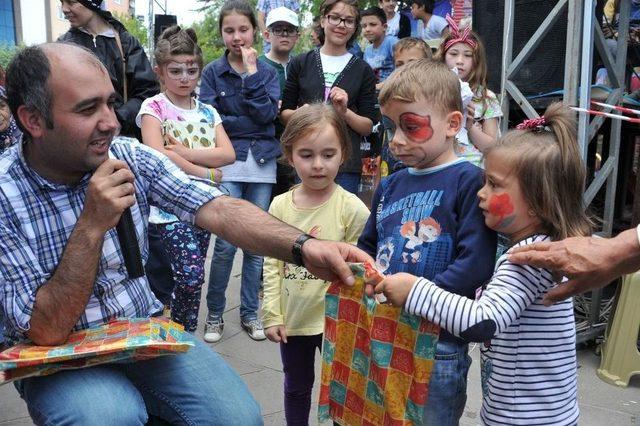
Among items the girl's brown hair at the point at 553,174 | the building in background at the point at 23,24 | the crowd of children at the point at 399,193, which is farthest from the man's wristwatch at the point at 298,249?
the building in background at the point at 23,24

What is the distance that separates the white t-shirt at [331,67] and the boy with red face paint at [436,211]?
1999 mm

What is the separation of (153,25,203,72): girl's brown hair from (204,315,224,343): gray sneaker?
1.65 metres

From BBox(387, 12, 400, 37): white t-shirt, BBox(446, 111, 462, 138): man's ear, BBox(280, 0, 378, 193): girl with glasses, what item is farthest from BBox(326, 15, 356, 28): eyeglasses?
BBox(387, 12, 400, 37): white t-shirt

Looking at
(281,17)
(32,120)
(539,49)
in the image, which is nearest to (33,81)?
(32,120)

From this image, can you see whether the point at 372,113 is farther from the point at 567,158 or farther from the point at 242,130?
the point at 567,158

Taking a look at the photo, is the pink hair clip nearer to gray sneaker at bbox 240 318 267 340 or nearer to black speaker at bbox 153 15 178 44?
gray sneaker at bbox 240 318 267 340

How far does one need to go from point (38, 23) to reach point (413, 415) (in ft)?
98.9

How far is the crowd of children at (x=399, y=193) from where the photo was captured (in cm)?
181

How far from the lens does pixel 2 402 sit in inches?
126

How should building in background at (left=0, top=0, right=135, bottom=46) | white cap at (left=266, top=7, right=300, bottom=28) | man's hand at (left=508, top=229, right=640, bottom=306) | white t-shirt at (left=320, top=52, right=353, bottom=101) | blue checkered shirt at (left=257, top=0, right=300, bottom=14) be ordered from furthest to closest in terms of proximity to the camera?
building in background at (left=0, top=0, right=135, bottom=46) < blue checkered shirt at (left=257, top=0, right=300, bottom=14) < white cap at (left=266, top=7, right=300, bottom=28) < white t-shirt at (left=320, top=52, right=353, bottom=101) < man's hand at (left=508, top=229, right=640, bottom=306)

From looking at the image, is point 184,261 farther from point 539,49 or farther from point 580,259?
point 539,49

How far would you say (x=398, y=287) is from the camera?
176cm

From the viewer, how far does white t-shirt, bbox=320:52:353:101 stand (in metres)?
4.05

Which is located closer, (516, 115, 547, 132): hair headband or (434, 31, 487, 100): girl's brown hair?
(516, 115, 547, 132): hair headband
